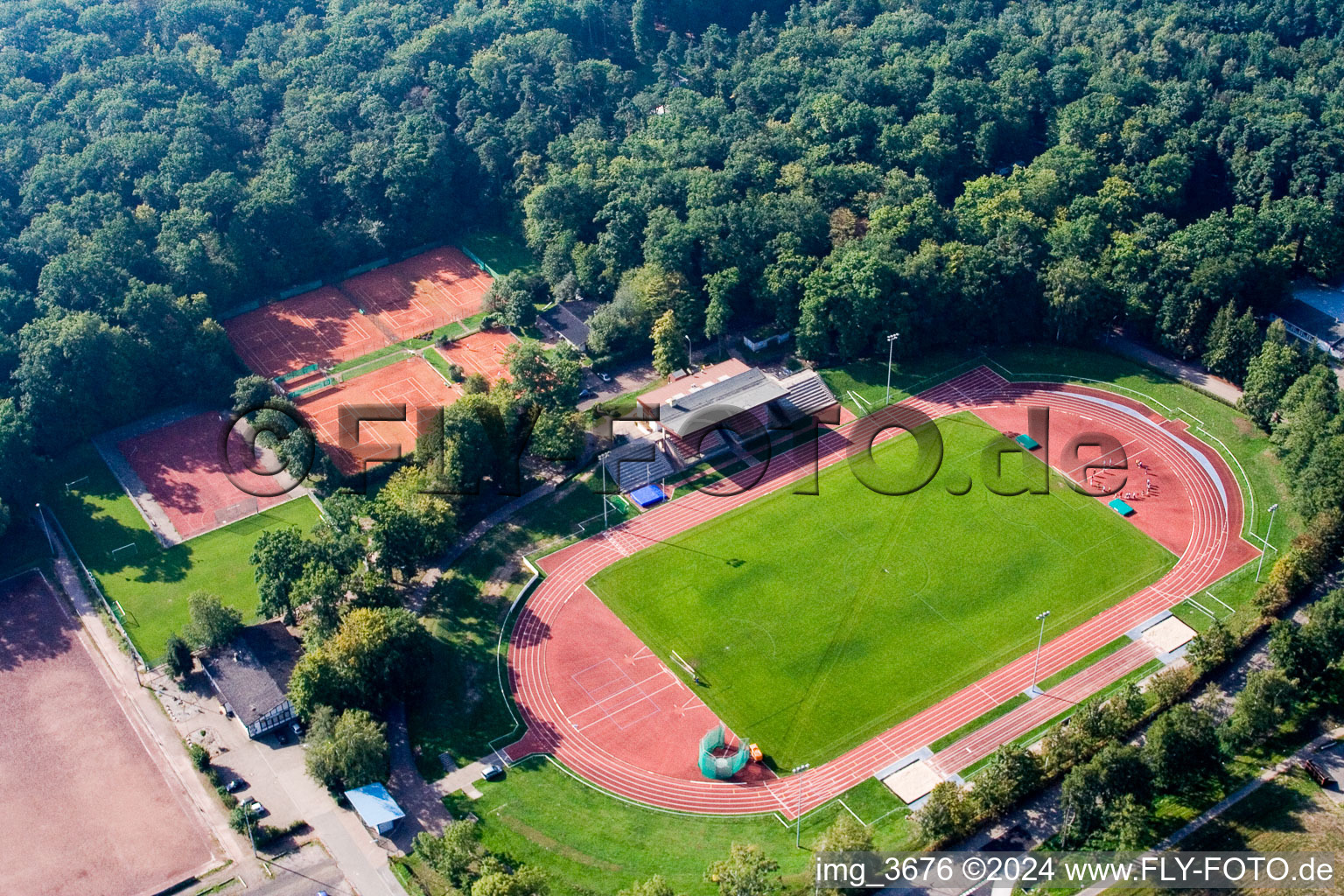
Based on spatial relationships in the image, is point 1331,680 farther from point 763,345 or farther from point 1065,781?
point 763,345

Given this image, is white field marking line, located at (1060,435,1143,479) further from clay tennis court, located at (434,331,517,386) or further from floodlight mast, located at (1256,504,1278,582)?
clay tennis court, located at (434,331,517,386)

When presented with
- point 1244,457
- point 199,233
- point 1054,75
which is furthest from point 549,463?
point 1054,75

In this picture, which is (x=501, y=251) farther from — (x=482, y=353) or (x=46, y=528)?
(x=46, y=528)

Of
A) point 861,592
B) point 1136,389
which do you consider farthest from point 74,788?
point 1136,389

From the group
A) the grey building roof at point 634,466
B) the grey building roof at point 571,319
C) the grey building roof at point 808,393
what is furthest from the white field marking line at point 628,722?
the grey building roof at point 571,319

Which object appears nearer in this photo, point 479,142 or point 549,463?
point 549,463

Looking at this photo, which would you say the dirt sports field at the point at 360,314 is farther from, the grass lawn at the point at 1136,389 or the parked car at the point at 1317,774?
the parked car at the point at 1317,774

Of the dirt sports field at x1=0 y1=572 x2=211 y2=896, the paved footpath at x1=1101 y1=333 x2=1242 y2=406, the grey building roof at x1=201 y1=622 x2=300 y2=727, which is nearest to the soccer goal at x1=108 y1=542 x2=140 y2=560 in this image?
the dirt sports field at x1=0 y1=572 x2=211 y2=896
